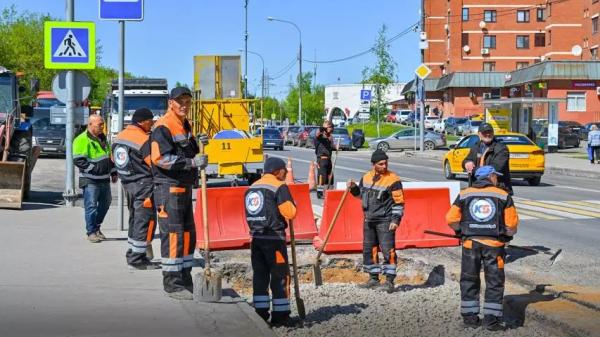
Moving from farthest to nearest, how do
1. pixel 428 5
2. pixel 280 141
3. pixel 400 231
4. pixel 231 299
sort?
pixel 428 5 → pixel 280 141 → pixel 400 231 → pixel 231 299

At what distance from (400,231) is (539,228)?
3638 mm

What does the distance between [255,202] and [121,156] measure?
275cm

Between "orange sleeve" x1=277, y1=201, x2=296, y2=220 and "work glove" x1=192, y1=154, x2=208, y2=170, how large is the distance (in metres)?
0.78

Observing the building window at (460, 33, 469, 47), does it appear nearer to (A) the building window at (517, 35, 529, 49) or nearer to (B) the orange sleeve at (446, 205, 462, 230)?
(A) the building window at (517, 35, 529, 49)

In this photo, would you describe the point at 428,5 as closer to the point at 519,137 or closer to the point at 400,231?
the point at 519,137

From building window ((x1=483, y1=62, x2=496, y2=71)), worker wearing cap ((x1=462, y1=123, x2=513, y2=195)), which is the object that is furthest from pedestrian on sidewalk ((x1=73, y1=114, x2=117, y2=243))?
building window ((x1=483, y1=62, x2=496, y2=71))

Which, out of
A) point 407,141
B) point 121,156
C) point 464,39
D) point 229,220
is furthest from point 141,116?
point 464,39

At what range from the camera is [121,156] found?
10.0 m

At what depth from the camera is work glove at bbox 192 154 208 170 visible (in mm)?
7848

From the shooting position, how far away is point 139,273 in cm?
947

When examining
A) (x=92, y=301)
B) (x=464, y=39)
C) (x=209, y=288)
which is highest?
(x=464, y=39)

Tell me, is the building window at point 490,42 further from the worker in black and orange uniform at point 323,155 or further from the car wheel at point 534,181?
the worker in black and orange uniform at point 323,155

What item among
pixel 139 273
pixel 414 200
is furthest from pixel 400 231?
pixel 139 273

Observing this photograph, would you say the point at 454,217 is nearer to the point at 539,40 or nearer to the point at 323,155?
the point at 323,155
